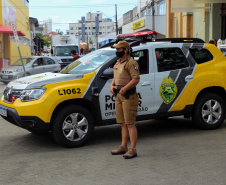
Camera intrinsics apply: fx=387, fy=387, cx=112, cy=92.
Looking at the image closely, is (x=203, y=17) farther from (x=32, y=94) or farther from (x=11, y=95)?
(x=32, y=94)

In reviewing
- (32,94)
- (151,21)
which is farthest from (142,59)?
(151,21)

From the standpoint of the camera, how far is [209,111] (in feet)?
25.5

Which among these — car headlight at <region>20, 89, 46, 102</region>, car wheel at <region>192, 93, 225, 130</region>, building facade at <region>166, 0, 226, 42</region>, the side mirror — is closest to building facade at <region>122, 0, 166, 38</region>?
building facade at <region>166, 0, 226, 42</region>

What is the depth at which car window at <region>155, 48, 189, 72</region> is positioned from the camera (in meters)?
7.30

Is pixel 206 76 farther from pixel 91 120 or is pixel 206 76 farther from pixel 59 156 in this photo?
pixel 59 156

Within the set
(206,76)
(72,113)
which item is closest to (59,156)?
(72,113)

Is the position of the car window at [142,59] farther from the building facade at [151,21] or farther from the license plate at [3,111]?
the building facade at [151,21]

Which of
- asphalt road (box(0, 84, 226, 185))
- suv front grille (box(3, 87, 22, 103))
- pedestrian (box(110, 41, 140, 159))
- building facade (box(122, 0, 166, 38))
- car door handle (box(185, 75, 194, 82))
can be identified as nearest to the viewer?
asphalt road (box(0, 84, 226, 185))

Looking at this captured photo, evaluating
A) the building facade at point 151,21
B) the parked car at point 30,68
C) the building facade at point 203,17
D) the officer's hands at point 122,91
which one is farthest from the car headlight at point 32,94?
the building facade at point 151,21

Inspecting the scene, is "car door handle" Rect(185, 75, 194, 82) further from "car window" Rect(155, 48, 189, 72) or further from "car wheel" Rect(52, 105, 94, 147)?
"car wheel" Rect(52, 105, 94, 147)

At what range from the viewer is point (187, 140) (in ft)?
23.1

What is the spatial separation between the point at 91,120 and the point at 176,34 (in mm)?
25780

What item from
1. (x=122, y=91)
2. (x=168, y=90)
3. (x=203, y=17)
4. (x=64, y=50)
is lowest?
(x=168, y=90)

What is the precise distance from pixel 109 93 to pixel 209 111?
7.44 ft
